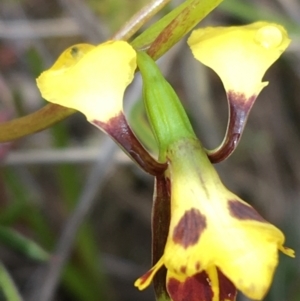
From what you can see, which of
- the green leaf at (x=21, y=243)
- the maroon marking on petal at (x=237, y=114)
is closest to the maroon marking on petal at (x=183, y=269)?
the maroon marking on petal at (x=237, y=114)

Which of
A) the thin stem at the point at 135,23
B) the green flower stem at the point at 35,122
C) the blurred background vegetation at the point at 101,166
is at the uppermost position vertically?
the thin stem at the point at 135,23

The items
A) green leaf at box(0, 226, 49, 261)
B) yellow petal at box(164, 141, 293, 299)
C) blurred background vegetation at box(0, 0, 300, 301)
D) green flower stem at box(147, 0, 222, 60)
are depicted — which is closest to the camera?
yellow petal at box(164, 141, 293, 299)

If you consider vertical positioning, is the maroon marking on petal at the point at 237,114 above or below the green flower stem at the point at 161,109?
below

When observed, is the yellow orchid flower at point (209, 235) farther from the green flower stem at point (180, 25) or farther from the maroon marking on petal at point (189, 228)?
the green flower stem at point (180, 25)

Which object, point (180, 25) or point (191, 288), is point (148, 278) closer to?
point (191, 288)

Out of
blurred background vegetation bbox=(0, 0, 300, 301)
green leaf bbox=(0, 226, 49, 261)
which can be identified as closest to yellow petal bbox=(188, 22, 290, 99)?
green leaf bbox=(0, 226, 49, 261)

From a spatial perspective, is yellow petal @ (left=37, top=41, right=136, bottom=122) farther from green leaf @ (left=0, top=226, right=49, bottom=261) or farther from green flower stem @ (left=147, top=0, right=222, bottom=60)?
green leaf @ (left=0, top=226, right=49, bottom=261)
